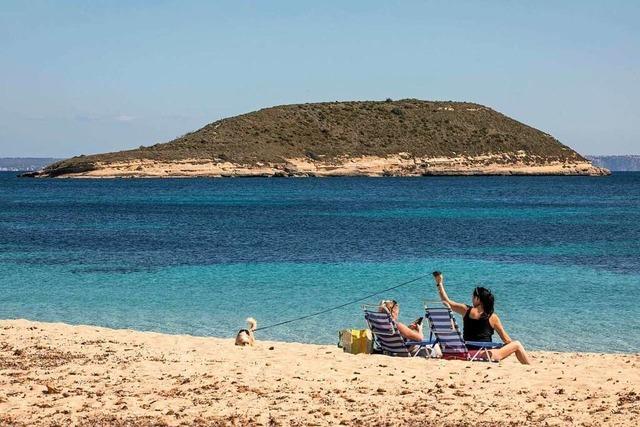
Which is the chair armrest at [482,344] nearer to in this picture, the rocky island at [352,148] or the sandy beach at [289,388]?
the sandy beach at [289,388]

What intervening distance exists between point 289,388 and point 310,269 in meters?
16.5

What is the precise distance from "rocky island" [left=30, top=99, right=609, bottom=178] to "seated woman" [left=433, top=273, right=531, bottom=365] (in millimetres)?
129429

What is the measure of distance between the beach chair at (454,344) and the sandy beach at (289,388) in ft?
1.06

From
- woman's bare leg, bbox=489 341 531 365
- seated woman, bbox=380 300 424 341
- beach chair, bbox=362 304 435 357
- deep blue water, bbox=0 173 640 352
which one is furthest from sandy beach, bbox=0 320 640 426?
deep blue water, bbox=0 173 640 352

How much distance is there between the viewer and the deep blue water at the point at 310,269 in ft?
56.6

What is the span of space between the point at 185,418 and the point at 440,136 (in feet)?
490

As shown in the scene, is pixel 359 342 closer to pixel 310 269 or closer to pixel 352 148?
pixel 310 269

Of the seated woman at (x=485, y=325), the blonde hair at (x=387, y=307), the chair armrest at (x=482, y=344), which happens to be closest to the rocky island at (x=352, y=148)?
the blonde hair at (x=387, y=307)

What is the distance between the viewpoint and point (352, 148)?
149125mm

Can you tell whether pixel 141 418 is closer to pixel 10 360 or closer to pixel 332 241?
pixel 10 360

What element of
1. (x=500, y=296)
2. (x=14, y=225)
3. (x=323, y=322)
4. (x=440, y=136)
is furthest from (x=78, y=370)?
(x=440, y=136)

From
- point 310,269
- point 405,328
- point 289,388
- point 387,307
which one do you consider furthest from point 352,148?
point 289,388

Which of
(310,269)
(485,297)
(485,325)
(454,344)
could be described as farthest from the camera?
(310,269)

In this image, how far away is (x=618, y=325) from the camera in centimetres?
1653
